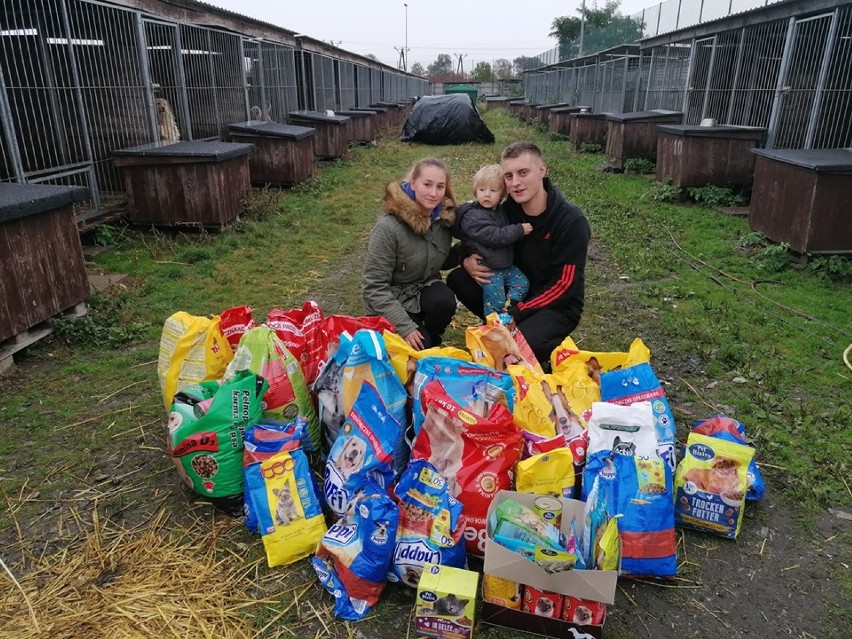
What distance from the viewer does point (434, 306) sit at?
3816 mm

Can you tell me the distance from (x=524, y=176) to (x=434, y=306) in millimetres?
976

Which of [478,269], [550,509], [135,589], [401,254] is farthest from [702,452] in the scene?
[135,589]

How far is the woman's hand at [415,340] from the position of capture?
11.1 feet

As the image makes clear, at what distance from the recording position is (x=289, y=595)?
2352 mm

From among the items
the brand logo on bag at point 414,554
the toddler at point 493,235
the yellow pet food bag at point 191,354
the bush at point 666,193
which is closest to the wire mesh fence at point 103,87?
the yellow pet food bag at point 191,354

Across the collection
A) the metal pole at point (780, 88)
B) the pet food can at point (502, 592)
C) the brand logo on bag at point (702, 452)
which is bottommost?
the pet food can at point (502, 592)

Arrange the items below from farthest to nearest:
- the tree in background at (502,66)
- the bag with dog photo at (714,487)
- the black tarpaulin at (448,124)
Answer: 1. the tree in background at (502,66)
2. the black tarpaulin at (448,124)
3. the bag with dog photo at (714,487)

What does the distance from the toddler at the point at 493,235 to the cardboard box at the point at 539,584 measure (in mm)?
1799

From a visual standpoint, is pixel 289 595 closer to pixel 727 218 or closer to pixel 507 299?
pixel 507 299

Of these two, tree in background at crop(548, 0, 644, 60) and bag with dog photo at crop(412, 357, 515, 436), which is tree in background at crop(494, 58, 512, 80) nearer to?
tree in background at crop(548, 0, 644, 60)

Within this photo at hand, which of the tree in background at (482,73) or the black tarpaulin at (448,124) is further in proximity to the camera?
the tree in background at (482,73)

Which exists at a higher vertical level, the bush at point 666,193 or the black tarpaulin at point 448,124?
the black tarpaulin at point 448,124

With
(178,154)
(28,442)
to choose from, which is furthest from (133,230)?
(28,442)

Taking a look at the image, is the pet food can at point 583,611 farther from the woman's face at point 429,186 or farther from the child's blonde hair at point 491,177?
the child's blonde hair at point 491,177
